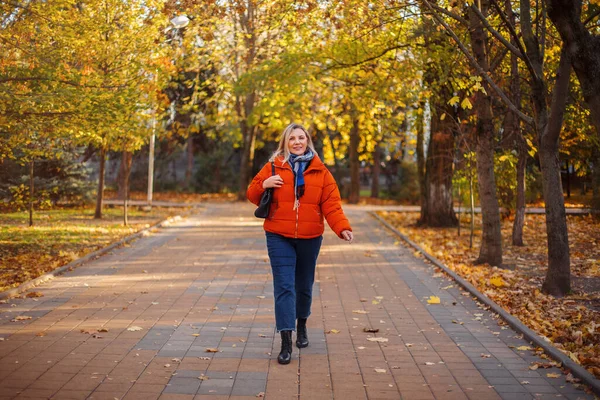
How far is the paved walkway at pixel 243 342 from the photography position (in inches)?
229

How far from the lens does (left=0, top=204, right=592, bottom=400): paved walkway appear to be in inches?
229

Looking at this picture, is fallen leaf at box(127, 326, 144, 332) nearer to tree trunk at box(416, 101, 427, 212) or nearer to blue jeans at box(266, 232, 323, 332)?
blue jeans at box(266, 232, 323, 332)

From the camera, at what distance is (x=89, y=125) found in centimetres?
1320

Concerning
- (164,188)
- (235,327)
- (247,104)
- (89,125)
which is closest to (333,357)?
(235,327)

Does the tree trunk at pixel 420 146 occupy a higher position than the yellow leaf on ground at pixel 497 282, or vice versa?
the tree trunk at pixel 420 146

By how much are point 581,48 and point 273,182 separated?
293 cm

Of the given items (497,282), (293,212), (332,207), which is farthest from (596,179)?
(293,212)

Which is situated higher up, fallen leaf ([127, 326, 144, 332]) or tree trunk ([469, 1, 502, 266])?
tree trunk ([469, 1, 502, 266])

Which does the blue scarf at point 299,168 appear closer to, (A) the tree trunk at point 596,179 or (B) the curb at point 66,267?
(B) the curb at point 66,267

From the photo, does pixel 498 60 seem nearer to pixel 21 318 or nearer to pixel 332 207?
pixel 332 207

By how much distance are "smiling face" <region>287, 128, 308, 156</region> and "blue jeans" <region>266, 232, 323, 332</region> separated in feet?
2.45

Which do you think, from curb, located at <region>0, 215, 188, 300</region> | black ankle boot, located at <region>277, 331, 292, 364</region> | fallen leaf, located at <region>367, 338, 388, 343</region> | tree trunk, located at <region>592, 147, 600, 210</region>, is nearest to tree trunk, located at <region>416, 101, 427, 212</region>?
tree trunk, located at <region>592, 147, 600, 210</region>

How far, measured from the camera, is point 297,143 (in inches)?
266

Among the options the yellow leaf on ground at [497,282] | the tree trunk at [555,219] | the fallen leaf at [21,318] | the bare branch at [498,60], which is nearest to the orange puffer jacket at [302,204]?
the fallen leaf at [21,318]
